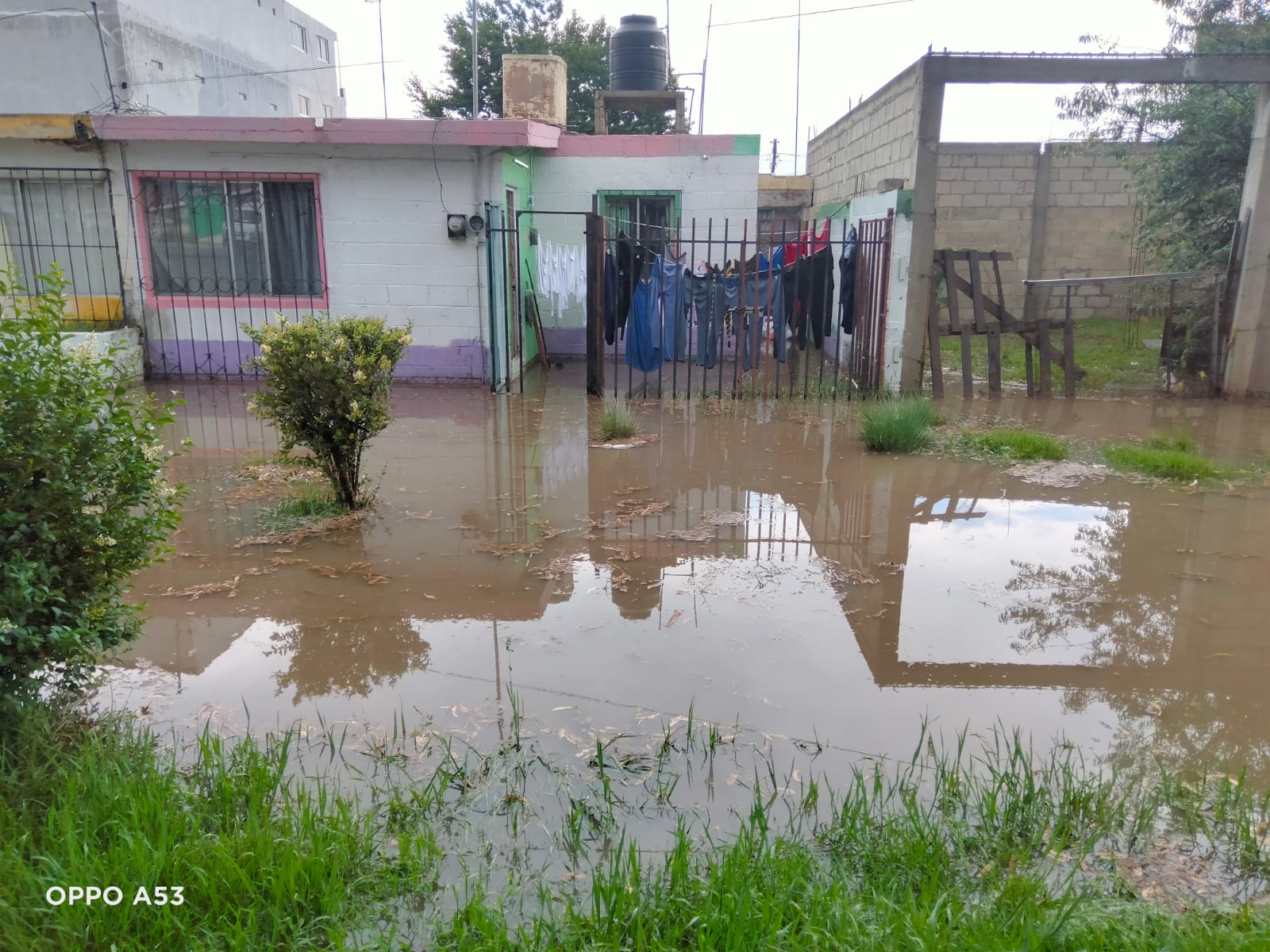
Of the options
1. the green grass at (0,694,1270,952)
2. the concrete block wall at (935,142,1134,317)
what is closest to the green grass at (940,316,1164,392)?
the concrete block wall at (935,142,1134,317)

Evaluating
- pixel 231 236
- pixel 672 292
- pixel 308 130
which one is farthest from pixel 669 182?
pixel 231 236

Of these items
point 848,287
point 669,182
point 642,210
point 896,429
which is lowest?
point 896,429

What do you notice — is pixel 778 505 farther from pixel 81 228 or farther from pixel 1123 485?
pixel 81 228

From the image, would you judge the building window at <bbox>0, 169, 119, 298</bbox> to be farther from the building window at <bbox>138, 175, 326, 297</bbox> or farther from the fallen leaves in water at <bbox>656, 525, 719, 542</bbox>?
the fallen leaves in water at <bbox>656, 525, 719, 542</bbox>

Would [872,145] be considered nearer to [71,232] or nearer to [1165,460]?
[1165,460]

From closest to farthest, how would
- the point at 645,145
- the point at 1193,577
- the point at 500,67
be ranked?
1. the point at 1193,577
2. the point at 645,145
3. the point at 500,67

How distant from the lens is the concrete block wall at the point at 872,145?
375 inches

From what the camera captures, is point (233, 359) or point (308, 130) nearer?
point (308, 130)

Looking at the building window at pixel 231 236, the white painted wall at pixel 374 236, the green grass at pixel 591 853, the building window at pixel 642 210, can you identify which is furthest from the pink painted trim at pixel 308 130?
the green grass at pixel 591 853

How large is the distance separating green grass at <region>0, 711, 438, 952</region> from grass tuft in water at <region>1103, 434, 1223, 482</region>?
6.35 m

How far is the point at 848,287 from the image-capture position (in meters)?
10.1

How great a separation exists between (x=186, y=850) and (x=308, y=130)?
355 inches

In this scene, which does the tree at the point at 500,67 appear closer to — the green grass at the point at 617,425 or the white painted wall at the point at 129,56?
the white painted wall at the point at 129,56

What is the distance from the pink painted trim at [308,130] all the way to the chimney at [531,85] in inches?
160
